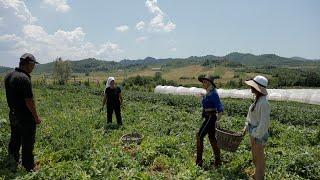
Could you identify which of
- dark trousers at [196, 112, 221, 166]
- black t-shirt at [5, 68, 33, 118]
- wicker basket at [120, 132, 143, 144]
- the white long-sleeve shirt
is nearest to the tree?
wicker basket at [120, 132, 143, 144]

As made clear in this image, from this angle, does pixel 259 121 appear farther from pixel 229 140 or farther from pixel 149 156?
pixel 149 156

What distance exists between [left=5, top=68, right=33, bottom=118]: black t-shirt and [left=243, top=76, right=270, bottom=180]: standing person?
4.32 meters

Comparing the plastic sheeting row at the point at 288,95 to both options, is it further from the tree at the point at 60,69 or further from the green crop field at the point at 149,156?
the tree at the point at 60,69

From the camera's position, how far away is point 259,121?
7332 mm

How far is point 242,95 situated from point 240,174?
3614cm

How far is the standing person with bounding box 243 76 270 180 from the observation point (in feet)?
23.9

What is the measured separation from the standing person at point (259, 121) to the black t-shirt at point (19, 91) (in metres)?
4.32

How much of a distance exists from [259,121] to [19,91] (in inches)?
184

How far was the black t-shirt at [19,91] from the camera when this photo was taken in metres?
7.62

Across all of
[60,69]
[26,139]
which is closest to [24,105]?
[26,139]

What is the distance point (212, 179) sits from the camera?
7.67 m

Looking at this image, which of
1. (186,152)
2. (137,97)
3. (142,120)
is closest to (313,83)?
(137,97)

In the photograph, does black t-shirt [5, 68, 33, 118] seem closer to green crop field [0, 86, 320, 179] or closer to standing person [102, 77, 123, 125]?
green crop field [0, 86, 320, 179]

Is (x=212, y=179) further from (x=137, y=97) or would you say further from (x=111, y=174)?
(x=137, y=97)
